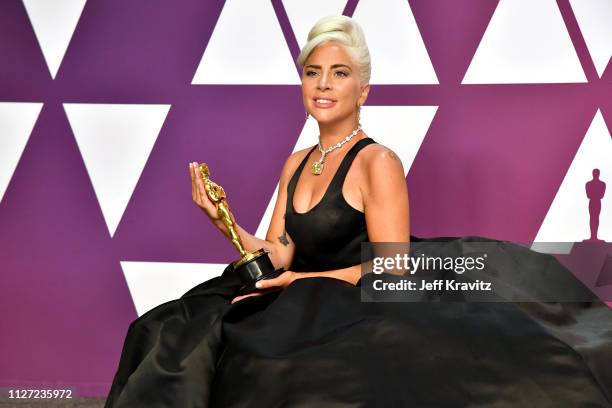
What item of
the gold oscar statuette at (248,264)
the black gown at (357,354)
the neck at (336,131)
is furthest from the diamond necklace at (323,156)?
the black gown at (357,354)

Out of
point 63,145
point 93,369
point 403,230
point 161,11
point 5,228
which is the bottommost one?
point 403,230

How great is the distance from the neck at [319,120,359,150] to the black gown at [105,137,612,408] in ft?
1.70

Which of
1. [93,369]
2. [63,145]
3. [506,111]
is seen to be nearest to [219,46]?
[63,145]

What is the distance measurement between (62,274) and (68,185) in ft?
1.35

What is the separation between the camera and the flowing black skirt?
158 cm

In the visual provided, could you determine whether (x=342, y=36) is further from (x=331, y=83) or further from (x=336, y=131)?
(x=336, y=131)

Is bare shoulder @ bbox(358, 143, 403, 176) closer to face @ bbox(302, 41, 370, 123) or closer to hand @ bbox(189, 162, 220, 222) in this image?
face @ bbox(302, 41, 370, 123)

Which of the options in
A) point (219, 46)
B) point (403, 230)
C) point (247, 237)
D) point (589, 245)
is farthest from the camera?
point (219, 46)

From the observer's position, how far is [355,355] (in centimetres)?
163

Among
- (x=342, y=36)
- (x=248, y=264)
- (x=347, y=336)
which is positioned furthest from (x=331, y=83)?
(x=347, y=336)

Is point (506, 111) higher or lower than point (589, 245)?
higher

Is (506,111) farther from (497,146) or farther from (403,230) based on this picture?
(403,230)

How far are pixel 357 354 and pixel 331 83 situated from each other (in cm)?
86

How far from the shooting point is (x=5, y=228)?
352cm
